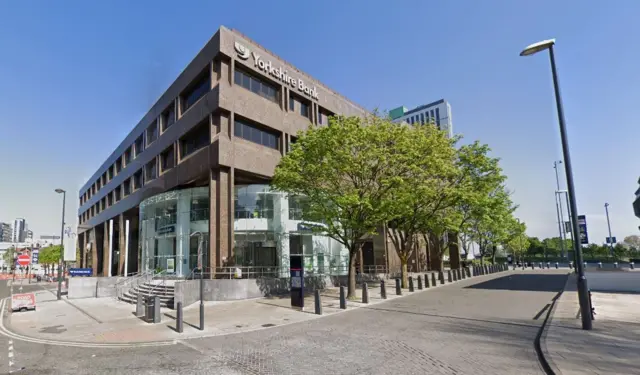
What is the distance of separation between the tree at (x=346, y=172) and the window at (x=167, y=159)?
1725 cm

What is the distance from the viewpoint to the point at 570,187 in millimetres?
12172

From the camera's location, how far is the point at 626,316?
43.5ft

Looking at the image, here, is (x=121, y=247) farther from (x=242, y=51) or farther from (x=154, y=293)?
(x=242, y=51)

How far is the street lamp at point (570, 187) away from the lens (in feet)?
36.6

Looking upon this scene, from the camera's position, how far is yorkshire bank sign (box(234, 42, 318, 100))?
93.4ft

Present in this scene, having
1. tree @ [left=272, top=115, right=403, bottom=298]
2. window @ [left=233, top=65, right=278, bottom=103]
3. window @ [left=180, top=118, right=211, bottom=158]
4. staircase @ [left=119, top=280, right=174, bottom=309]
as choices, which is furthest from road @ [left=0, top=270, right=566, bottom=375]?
window @ [left=233, top=65, right=278, bottom=103]

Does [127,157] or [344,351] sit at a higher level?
[127,157]

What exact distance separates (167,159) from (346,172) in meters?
22.7

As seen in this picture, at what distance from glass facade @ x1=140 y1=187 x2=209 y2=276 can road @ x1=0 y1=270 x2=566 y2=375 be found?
50.0 feet

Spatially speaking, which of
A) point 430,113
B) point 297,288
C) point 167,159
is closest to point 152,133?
point 167,159

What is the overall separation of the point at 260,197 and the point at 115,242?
4261cm

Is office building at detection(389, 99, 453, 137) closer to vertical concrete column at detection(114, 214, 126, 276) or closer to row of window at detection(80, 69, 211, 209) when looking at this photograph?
row of window at detection(80, 69, 211, 209)

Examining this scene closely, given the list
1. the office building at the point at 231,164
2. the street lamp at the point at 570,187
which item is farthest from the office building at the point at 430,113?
the street lamp at the point at 570,187

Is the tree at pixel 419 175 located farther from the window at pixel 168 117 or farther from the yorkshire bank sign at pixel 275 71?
the window at pixel 168 117
